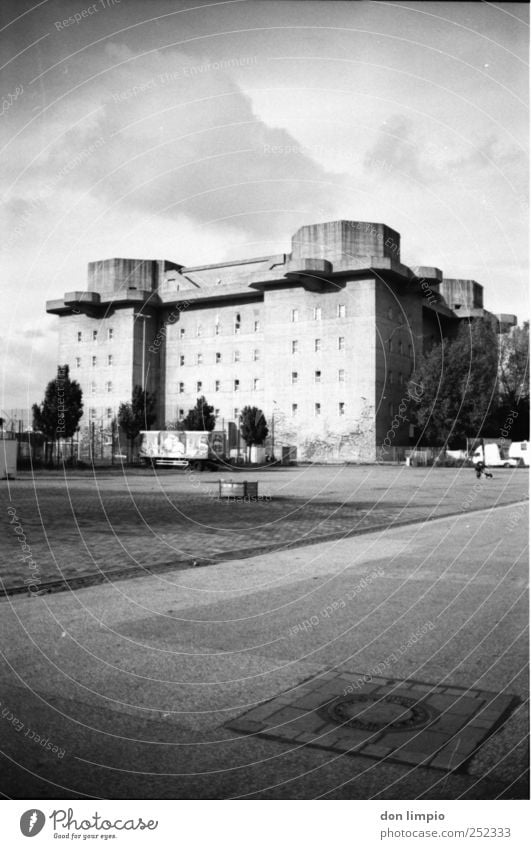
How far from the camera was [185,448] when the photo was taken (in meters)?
45.2

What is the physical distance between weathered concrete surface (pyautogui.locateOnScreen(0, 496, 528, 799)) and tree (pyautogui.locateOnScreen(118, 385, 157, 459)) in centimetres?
4368

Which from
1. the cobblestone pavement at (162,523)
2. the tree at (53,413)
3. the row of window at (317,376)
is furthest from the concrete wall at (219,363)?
the cobblestone pavement at (162,523)

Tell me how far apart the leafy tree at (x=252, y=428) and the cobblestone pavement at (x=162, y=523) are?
3778 cm

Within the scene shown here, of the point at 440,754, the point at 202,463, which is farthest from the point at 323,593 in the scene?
the point at 202,463

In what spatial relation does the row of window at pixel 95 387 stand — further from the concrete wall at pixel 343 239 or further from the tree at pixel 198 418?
the concrete wall at pixel 343 239

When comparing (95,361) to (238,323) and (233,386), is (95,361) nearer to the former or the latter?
(233,386)

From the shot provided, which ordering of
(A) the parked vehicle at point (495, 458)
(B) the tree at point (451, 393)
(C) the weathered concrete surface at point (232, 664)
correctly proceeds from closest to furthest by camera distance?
(C) the weathered concrete surface at point (232, 664), (B) the tree at point (451, 393), (A) the parked vehicle at point (495, 458)

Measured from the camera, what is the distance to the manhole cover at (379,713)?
336 centimetres

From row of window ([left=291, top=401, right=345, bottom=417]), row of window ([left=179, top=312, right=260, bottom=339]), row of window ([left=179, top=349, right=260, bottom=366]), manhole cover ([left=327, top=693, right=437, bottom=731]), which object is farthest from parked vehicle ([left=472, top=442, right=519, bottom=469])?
manhole cover ([left=327, top=693, right=437, bottom=731])

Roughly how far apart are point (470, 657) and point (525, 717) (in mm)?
1138

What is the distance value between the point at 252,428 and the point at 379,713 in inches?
2265

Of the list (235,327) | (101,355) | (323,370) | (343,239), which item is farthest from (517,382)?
(101,355)

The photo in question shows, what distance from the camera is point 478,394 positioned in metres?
48.4

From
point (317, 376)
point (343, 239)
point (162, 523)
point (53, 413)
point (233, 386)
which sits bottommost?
point (162, 523)
